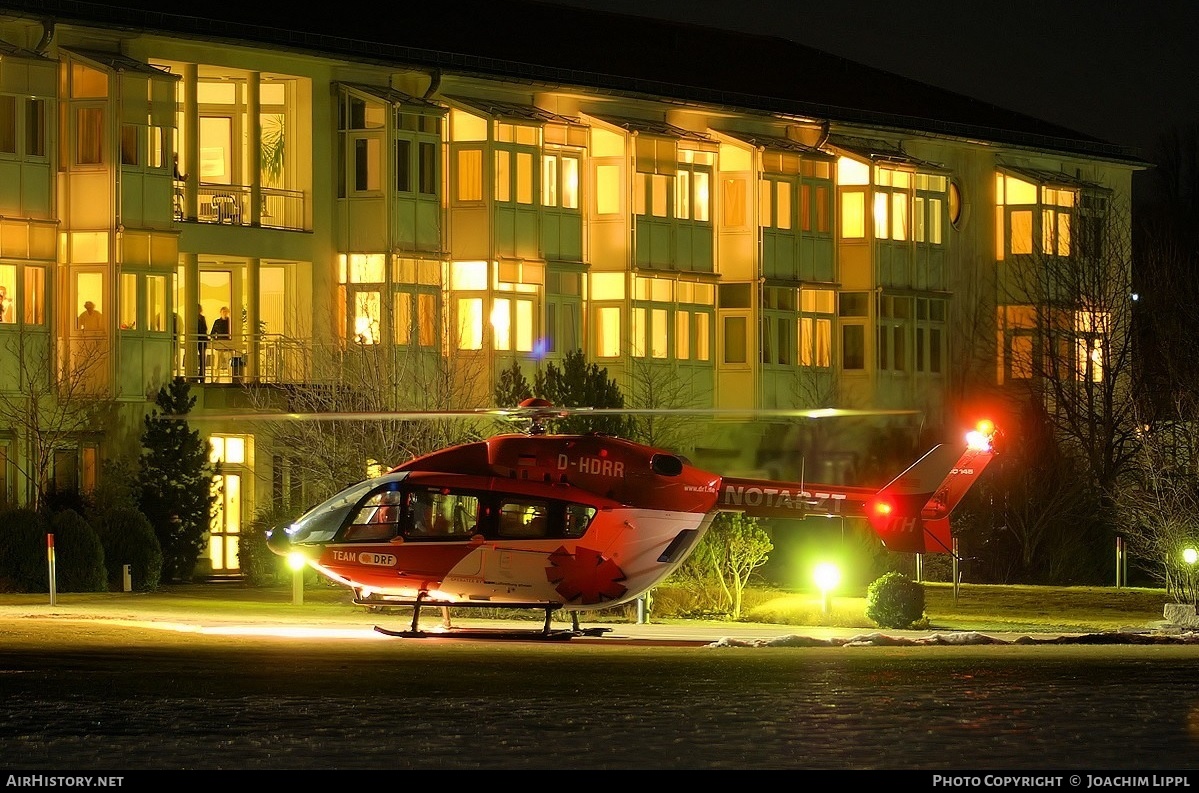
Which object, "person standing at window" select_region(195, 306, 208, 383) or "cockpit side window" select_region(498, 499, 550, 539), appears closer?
"cockpit side window" select_region(498, 499, 550, 539)

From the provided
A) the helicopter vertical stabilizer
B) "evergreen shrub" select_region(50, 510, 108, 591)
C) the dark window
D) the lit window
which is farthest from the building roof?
the helicopter vertical stabilizer

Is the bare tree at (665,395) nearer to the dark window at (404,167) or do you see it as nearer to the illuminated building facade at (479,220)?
the illuminated building facade at (479,220)

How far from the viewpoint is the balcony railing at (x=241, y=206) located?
48656 millimetres

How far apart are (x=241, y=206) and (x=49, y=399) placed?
6.69 metres

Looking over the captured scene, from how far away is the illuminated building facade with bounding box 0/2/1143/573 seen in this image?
A: 45.7 metres

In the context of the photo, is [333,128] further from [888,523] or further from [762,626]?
[888,523]

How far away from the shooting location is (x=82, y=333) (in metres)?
45.8

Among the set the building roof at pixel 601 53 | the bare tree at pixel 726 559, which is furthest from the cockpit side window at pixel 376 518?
the building roof at pixel 601 53

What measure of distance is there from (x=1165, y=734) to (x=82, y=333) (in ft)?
105

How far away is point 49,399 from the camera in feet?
148

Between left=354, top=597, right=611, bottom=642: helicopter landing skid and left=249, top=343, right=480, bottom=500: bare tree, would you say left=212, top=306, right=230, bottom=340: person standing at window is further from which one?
left=354, top=597, right=611, bottom=642: helicopter landing skid

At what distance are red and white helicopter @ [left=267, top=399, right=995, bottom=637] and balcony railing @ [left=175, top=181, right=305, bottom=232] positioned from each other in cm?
2123
